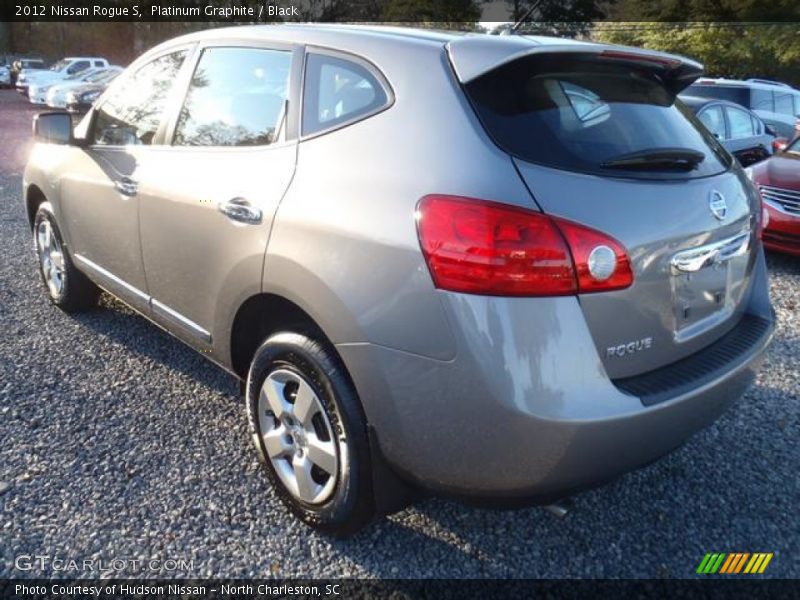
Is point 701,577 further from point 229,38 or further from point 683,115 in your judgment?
point 229,38

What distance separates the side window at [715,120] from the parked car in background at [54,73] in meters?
21.5

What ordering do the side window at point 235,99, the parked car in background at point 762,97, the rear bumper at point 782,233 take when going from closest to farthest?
the side window at point 235,99, the rear bumper at point 782,233, the parked car in background at point 762,97

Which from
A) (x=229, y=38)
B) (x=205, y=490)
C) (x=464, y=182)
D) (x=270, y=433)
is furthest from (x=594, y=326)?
(x=229, y=38)

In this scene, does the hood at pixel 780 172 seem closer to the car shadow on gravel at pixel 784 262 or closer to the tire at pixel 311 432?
the car shadow on gravel at pixel 784 262

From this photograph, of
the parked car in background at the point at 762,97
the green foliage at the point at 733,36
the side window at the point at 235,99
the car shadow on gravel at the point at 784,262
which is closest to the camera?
the side window at the point at 235,99

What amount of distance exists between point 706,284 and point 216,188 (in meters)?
1.82

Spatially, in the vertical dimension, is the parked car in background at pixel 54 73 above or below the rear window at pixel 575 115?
below

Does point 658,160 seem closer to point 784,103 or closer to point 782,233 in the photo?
point 782,233

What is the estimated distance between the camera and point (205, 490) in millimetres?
→ 2662

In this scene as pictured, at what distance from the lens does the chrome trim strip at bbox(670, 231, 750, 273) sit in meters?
2.06

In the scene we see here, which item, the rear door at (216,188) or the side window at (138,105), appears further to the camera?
the side window at (138,105)

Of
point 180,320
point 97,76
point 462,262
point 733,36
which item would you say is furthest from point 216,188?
point 733,36

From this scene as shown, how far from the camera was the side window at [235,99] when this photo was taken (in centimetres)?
258

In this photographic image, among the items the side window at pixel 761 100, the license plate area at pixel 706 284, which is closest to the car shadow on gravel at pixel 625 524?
the license plate area at pixel 706 284
